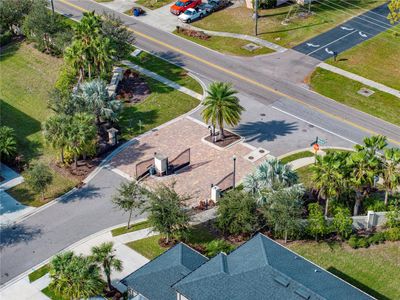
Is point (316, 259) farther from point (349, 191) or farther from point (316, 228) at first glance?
point (349, 191)

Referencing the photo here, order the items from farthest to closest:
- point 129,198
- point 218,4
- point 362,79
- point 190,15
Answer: point 218,4
point 190,15
point 362,79
point 129,198

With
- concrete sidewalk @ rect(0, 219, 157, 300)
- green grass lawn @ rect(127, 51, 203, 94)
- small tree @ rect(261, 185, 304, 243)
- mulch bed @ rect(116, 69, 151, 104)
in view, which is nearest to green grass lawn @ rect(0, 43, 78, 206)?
concrete sidewalk @ rect(0, 219, 157, 300)

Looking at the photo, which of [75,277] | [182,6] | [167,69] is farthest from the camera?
[182,6]

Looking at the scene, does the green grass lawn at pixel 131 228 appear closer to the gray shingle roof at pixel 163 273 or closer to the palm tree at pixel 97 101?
the gray shingle roof at pixel 163 273

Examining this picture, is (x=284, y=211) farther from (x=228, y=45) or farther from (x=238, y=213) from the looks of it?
(x=228, y=45)

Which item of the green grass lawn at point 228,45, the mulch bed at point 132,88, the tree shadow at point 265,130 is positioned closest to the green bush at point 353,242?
the tree shadow at point 265,130

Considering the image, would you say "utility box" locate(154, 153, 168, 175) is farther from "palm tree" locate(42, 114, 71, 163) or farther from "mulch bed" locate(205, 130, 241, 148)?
"palm tree" locate(42, 114, 71, 163)

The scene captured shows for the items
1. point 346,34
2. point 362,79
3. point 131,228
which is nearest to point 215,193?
point 131,228
